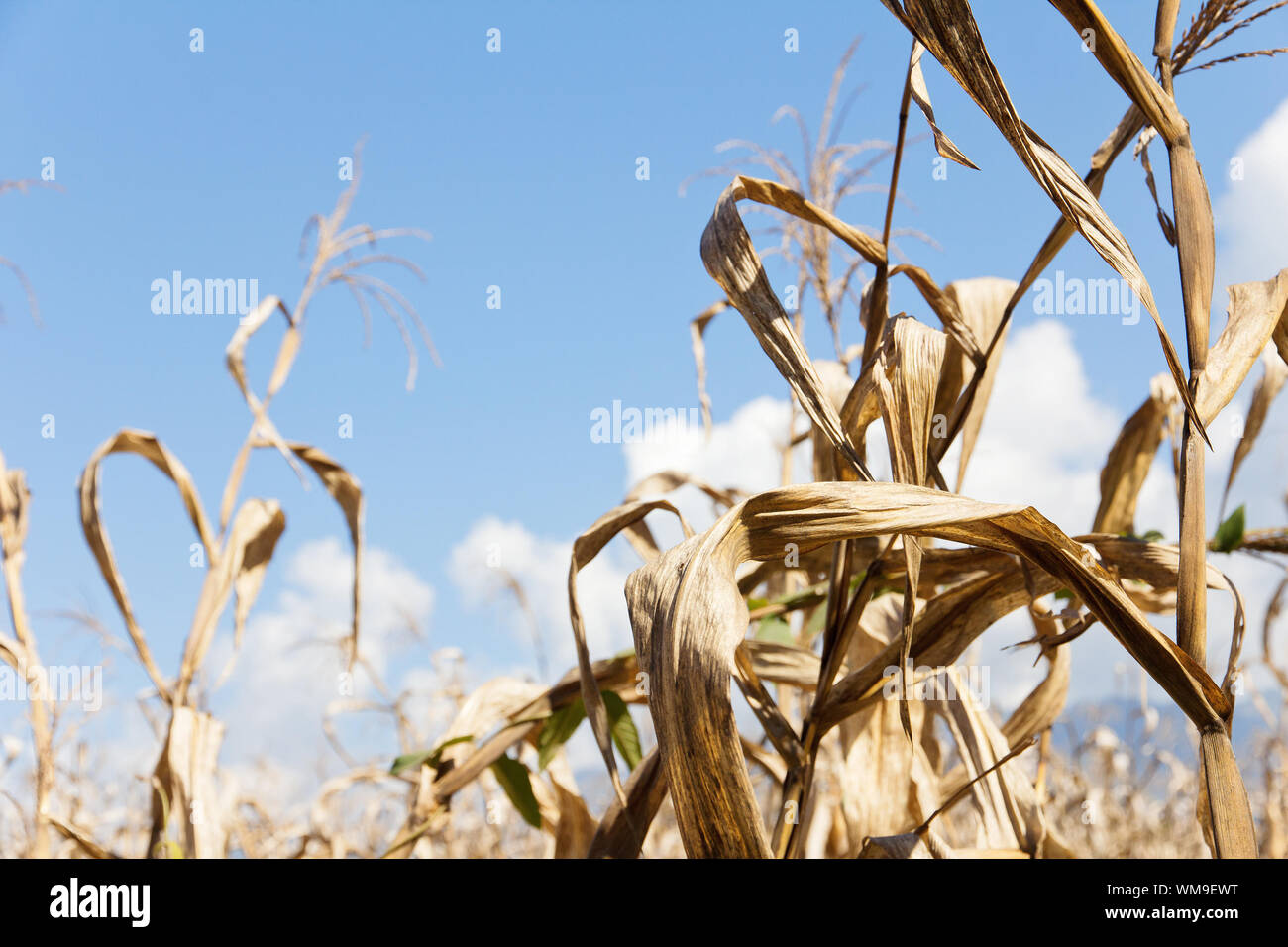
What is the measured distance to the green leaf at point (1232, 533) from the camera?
0.97 m

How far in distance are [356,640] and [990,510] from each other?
1.06 metres

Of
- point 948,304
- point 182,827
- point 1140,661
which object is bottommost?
point 182,827

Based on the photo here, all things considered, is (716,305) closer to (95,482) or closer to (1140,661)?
(1140,661)

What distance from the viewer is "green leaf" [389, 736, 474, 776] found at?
39.2 inches

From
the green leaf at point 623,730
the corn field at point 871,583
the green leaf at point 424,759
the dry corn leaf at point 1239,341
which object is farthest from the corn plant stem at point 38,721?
the dry corn leaf at point 1239,341

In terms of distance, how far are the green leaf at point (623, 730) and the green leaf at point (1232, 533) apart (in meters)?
0.67

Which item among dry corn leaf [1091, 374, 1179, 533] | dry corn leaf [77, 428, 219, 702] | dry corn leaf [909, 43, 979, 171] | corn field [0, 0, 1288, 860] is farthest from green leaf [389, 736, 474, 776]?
dry corn leaf [1091, 374, 1179, 533]

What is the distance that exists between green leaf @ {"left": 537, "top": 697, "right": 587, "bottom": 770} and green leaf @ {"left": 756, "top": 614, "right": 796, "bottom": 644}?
0.22 metres
